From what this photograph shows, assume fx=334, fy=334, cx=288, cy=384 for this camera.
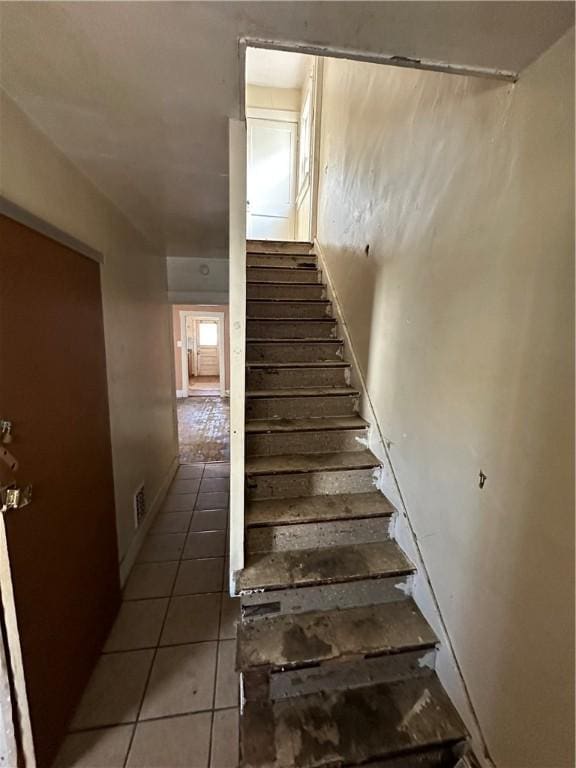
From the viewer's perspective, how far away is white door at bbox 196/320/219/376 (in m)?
10.7

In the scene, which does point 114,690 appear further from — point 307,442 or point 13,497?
point 307,442

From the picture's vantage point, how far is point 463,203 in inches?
44.9

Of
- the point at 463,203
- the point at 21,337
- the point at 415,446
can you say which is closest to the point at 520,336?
the point at 463,203

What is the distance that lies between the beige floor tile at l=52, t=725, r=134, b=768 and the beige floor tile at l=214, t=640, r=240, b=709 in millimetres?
341

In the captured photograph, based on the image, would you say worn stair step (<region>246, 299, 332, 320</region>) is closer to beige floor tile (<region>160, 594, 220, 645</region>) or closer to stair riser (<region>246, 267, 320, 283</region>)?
stair riser (<region>246, 267, 320, 283</region>)

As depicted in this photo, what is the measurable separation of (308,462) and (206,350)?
9.78 metres

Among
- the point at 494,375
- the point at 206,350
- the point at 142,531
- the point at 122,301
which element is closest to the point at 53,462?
the point at 122,301

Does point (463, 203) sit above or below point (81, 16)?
below

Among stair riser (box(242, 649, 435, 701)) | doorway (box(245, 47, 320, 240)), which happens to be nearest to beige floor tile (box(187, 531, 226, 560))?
stair riser (box(242, 649, 435, 701))

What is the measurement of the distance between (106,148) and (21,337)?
2.61 feet

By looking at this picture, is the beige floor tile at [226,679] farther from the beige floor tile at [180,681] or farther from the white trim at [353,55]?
the white trim at [353,55]

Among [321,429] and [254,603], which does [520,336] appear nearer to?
[321,429]

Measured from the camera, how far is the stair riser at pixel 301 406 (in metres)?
2.04

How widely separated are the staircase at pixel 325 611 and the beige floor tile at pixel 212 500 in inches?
50.6
